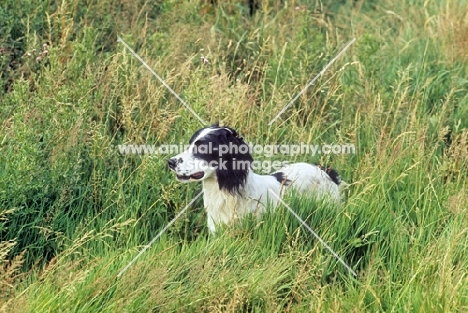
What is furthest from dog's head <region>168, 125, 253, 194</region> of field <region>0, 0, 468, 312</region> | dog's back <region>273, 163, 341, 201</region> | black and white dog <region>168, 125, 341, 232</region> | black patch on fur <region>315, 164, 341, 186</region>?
black patch on fur <region>315, 164, 341, 186</region>

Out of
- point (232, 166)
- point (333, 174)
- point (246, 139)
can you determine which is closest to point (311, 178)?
point (333, 174)

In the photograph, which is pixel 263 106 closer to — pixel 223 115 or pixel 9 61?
pixel 223 115

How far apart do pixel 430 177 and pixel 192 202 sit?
157 cm

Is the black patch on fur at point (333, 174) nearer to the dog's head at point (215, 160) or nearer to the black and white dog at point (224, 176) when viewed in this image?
the black and white dog at point (224, 176)

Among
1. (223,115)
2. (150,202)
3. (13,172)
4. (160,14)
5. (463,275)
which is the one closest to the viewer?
Result: (463,275)

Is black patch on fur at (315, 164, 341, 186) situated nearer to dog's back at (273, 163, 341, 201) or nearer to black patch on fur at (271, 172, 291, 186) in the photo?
dog's back at (273, 163, 341, 201)

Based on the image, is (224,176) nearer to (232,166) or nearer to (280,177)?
(232,166)

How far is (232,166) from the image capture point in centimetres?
470

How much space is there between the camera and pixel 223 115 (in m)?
5.40

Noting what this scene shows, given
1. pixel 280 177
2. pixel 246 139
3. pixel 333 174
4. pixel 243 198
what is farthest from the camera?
pixel 246 139

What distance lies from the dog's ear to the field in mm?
303

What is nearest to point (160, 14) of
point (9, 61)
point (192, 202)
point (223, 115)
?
point (9, 61)

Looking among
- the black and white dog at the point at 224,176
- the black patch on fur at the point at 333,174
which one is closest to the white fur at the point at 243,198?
the black and white dog at the point at 224,176

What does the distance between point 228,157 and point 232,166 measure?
7 cm
